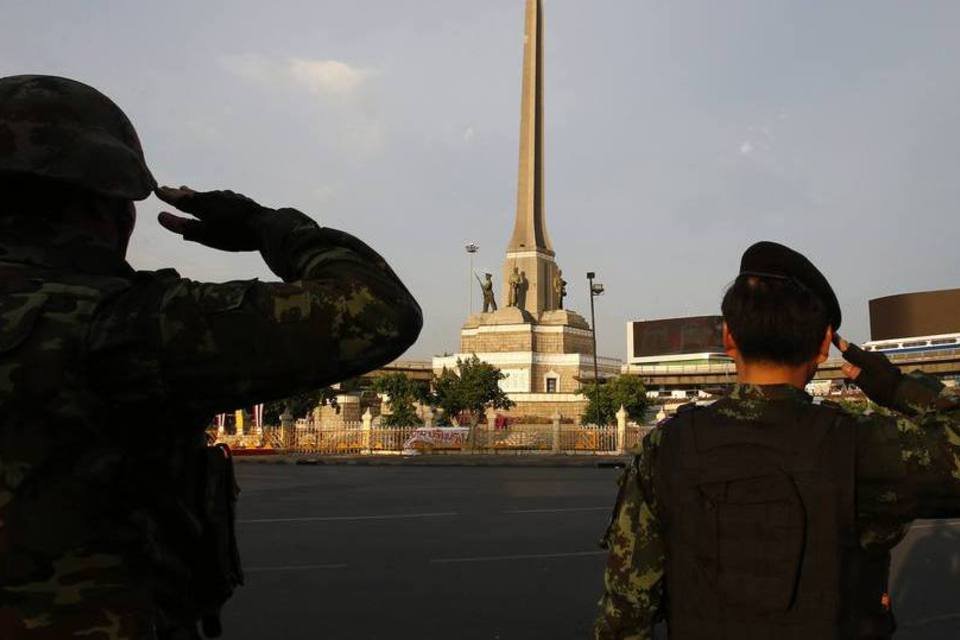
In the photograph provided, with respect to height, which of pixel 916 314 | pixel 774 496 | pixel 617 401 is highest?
pixel 916 314

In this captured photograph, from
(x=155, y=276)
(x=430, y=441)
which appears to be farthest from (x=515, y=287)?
(x=155, y=276)

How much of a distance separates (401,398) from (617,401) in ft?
38.4

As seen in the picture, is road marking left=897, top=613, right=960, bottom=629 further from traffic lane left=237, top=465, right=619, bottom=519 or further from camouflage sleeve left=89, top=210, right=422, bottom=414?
traffic lane left=237, top=465, right=619, bottom=519

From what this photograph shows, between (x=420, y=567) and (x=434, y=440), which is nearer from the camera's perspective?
(x=420, y=567)

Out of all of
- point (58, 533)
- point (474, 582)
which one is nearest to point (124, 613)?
point (58, 533)

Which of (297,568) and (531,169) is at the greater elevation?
(531,169)

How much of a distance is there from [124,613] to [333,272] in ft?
2.11

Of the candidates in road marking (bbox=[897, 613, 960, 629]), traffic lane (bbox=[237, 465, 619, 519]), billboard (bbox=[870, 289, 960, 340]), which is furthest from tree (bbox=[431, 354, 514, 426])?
billboard (bbox=[870, 289, 960, 340])

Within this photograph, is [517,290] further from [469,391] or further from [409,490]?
[409,490]

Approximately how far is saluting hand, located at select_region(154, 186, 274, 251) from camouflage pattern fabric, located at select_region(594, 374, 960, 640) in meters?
1.05

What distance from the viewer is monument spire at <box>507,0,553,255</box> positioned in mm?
70875

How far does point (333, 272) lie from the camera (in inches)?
57.9

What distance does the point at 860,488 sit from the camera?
6.60 ft

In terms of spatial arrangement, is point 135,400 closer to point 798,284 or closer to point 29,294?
point 29,294
